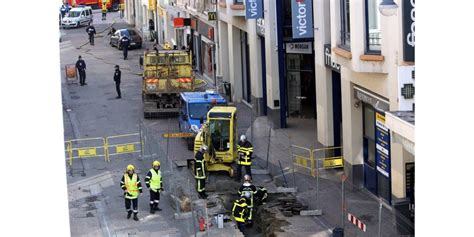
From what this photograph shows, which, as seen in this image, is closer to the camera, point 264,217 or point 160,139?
point 264,217

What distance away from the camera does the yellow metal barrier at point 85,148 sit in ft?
110

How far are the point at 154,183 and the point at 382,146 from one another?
5.55 meters

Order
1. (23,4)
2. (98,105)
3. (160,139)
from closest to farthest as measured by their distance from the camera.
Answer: (23,4), (160,139), (98,105)

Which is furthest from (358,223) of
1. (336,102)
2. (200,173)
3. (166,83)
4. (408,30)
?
(166,83)

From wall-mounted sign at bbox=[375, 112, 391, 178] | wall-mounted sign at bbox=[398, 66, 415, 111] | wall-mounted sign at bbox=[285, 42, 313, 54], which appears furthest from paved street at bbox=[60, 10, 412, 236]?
wall-mounted sign at bbox=[398, 66, 415, 111]

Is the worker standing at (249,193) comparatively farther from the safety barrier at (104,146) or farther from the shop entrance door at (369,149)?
the safety barrier at (104,146)

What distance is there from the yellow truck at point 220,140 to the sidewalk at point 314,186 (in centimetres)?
130

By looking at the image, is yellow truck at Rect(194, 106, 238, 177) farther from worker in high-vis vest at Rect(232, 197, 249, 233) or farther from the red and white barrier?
the red and white barrier

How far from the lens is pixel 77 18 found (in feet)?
264

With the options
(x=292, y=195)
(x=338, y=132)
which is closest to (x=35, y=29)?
(x=292, y=195)
